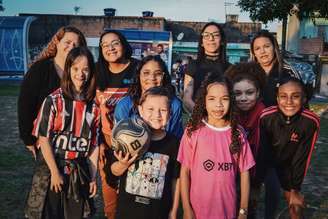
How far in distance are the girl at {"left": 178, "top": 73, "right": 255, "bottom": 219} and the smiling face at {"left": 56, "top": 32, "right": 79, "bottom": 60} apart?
1239 mm

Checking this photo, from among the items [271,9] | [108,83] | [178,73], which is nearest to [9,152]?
[108,83]

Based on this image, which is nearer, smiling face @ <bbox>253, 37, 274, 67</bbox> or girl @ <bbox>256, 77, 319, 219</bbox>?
girl @ <bbox>256, 77, 319, 219</bbox>

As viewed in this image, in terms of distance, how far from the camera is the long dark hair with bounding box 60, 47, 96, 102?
3012mm

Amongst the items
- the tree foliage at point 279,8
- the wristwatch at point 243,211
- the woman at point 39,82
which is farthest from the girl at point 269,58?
the tree foliage at point 279,8

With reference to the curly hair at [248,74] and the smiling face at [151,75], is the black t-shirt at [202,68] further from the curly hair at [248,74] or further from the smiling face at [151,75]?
the smiling face at [151,75]

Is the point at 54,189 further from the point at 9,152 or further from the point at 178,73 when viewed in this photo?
the point at 178,73

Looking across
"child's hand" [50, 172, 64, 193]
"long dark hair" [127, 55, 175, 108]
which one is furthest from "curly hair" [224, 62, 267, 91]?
"child's hand" [50, 172, 64, 193]

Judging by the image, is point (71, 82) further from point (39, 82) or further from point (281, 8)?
point (281, 8)

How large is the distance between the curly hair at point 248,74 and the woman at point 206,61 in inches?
14.9

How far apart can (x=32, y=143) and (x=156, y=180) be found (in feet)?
3.81

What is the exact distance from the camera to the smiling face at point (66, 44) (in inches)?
130

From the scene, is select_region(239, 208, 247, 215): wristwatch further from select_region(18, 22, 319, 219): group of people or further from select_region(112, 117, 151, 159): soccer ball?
select_region(112, 117, 151, 159): soccer ball

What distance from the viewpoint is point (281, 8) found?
1583cm

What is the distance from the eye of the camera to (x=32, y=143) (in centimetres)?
326
